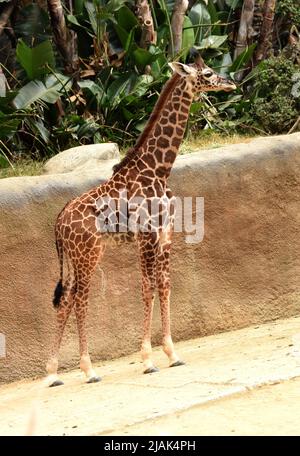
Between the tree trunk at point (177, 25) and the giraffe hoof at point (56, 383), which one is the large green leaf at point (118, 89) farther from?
the giraffe hoof at point (56, 383)

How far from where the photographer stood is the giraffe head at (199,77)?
8031 millimetres

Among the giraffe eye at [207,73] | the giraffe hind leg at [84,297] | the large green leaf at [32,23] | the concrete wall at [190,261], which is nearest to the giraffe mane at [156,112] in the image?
the giraffe eye at [207,73]

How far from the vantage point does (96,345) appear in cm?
895

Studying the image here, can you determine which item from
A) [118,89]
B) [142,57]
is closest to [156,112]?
[118,89]

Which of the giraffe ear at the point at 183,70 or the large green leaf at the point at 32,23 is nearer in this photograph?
the giraffe ear at the point at 183,70

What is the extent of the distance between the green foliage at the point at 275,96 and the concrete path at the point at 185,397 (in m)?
3.23

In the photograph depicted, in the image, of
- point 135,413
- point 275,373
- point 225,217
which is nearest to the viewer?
point 135,413

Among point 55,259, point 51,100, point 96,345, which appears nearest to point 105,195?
point 55,259

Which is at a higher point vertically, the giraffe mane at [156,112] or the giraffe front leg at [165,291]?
the giraffe mane at [156,112]

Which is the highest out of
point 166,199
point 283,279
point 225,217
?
point 166,199

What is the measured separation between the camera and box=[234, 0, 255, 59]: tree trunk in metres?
12.4

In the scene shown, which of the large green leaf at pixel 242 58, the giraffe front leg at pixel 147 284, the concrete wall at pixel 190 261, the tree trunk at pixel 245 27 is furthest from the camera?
the tree trunk at pixel 245 27
